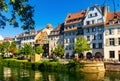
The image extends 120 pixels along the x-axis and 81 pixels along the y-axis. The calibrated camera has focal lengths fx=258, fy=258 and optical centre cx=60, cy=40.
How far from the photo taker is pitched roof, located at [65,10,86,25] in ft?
265

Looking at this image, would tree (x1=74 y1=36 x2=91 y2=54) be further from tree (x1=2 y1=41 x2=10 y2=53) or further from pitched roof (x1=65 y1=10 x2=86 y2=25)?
tree (x1=2 y1=41 x2=10 y2=53)

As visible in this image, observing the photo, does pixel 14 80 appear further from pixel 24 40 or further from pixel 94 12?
pixel 24 40

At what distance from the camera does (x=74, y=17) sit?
3270 inches

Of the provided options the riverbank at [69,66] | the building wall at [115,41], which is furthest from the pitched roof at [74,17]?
the riverbank at [69,66]

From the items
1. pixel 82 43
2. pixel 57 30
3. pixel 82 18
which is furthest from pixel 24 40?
pixel 82 43

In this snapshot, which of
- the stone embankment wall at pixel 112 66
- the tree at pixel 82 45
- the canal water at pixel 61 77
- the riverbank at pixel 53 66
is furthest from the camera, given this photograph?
the tree at pixel 82 45

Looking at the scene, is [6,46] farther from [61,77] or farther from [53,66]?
[61,77]

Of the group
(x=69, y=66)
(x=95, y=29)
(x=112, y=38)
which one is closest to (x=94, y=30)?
(x=95, y=29)

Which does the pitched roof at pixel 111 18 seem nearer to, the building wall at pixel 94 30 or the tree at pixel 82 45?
the building wall at pixel 94 30

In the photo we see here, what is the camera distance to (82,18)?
3115 inches

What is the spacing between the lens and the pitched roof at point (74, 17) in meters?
80.7

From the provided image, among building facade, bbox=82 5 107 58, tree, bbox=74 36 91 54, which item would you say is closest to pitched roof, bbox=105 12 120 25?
building facade, bbox=82 5 107 58

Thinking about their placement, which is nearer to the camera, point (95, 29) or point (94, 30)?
point (95, 29)

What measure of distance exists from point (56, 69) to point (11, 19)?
47.9 m
